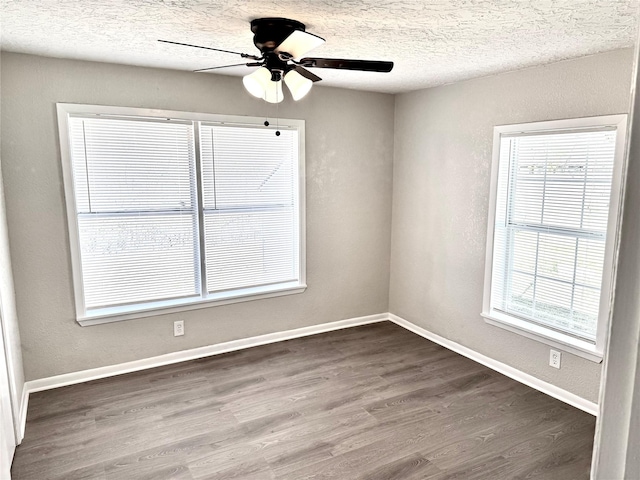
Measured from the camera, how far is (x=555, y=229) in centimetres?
322

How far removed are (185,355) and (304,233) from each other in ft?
5.13

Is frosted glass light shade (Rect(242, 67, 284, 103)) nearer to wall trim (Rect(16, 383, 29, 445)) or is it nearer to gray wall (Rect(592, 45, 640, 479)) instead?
gray wall (Rect(592, 45, 640, 479))

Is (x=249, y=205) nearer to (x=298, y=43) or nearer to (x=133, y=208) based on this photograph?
(x=133, y=208)

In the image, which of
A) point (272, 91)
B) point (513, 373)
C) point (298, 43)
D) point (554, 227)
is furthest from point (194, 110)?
point (513, 373)

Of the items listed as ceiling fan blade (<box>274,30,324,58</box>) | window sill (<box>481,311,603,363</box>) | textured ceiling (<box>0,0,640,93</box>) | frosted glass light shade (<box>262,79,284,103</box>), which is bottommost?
window sill (<box>481,311,603,363</box>)

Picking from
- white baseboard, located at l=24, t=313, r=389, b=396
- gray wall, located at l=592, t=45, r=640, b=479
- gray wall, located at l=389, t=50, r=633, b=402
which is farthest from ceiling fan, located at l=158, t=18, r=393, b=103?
white baseboard, located at l=24, t=313, r=389, b=396

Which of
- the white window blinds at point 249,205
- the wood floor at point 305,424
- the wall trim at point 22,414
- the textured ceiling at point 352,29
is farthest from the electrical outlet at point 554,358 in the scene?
the wall trim at point 22,414

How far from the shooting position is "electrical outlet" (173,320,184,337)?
3778mm

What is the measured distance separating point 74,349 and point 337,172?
109 inches

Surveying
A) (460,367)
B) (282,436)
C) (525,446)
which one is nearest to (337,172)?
(460,367)

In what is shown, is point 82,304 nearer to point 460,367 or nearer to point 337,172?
point 337,172

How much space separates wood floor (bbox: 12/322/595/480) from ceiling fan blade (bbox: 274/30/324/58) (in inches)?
89.1

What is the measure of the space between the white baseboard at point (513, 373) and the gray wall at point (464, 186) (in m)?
0.05

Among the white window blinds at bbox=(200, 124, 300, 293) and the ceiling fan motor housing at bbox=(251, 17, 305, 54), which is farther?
the white window blinds at bbox=(200, 124, 300, 293)
